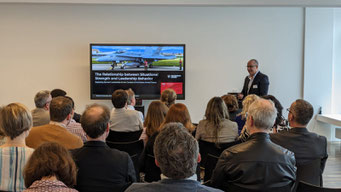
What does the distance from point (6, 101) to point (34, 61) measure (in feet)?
3.52

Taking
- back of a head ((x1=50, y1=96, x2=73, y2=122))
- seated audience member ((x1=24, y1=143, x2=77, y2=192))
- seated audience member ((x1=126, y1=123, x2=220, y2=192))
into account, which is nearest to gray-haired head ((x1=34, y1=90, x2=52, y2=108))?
back of a head ((x1=50, y1=96, x2=73, y2=122))

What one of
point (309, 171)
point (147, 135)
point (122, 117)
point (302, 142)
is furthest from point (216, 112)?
point (122, 117)

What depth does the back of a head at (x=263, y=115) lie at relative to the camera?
2152mm

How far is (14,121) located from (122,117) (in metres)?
1.77

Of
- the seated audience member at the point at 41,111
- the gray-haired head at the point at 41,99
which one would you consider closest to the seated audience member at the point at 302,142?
the seated audience member at the point at 41,111

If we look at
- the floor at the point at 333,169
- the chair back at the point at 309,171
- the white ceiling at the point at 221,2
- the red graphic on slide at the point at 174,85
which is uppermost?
the white ceiling at the point at 221,2

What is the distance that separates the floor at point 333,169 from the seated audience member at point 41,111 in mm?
3605

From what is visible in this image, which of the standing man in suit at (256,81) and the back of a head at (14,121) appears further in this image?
the standing man in suit at (256,81)

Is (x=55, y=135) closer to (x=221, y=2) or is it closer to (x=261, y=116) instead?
(x=261, y=116)

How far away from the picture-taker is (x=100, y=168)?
6.44ft

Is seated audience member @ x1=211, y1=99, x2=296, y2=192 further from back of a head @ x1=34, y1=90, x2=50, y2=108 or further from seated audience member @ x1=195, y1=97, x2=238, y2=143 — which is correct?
back of a head @ x1=34, y1=90, x2=50, y2=108

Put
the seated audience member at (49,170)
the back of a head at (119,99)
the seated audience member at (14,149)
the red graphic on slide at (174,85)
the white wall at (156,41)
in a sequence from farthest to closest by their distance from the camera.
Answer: the white wall at (156,41) < the red graphic on slide at (174,85) < the back of a head at (119,99) < the seated audience member at (14,149) < the seated audience member at (49,170)

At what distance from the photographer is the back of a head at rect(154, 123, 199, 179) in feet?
4.69

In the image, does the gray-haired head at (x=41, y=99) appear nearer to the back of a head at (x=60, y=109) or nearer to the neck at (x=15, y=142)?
the back of a head at (x=60, y=109)
